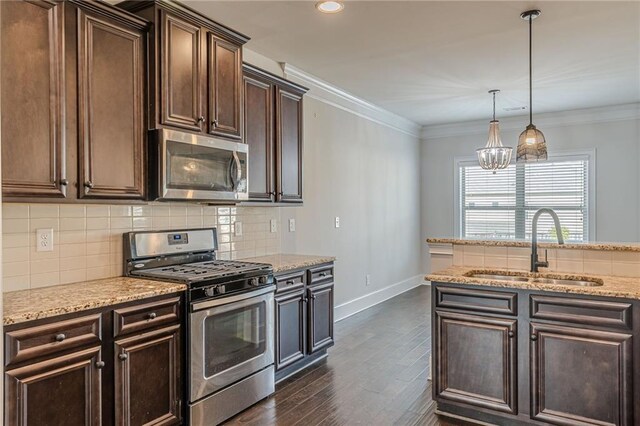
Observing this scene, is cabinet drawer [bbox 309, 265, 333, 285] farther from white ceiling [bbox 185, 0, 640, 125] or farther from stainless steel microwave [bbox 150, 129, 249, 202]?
white ceiling [bbox 185, 0, 640, 125]

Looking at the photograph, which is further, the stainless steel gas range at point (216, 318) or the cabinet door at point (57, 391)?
the stainless steel gas range at point (216, 318)

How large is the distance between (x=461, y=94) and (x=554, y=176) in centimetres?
218

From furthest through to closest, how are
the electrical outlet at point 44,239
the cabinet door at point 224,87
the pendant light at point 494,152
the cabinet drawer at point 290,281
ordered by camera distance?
the pendant light at point 494,152 < the cabinet drawer at point 290,281 < the cabinet door at point 224,87 < the electrical outlet at point 44,239

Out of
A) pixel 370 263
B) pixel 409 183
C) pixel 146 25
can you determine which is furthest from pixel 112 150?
pixel 409 183

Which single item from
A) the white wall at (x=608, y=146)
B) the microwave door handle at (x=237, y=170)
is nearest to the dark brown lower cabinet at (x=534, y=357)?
the microwave door handle at (x=237, y=170)

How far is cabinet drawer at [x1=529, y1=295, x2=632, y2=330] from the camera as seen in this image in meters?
2.29

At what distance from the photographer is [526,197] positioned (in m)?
6.57

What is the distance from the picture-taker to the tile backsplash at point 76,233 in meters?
2.32

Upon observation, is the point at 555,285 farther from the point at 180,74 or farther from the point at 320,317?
the point at 180,74

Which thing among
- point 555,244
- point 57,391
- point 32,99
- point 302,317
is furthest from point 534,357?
point 32,99

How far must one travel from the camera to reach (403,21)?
10.4ft

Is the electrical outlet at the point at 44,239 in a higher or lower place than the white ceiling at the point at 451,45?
lower

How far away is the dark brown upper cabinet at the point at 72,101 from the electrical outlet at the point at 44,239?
1.11ft

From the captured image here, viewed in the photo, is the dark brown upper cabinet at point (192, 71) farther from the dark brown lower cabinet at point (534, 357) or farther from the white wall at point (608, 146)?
the white wall at point (608, 146)
